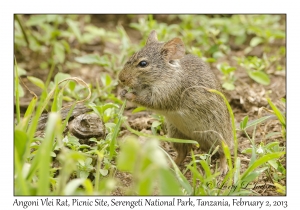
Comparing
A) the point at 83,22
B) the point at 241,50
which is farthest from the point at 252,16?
the point at 83,22

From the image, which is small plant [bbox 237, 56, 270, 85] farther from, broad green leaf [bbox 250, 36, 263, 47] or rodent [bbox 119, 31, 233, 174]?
rodent [bbox 119, 31, 233, 174]

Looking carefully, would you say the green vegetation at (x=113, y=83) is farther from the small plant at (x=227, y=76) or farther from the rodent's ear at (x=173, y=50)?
the rodent's ear at (x=173, y=50)

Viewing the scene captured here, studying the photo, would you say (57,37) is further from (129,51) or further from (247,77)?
(247,77)

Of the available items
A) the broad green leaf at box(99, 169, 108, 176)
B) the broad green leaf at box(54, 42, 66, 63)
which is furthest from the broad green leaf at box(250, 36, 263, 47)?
the broad green leaf at box(99, 169, 108, 176)

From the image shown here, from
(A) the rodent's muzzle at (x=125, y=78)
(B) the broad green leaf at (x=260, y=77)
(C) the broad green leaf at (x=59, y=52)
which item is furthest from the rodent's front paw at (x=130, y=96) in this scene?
(C) the broad green leaf at (x=59, y=52)

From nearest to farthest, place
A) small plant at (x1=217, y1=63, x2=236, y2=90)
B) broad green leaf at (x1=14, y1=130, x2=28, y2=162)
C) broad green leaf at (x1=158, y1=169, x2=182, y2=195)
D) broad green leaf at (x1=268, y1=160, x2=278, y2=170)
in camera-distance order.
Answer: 1. broad green leaf at (x1=158, y1=169, x2=182, y2=195)
2. broad green leaf at (x1=14, y1=130, x2=28, y2=162)
3. broad green leaf at (x1=268, y1=160, x2=278, y2=170)
4. small plant at (x1=217, y1=63, x2=236, y2=90)

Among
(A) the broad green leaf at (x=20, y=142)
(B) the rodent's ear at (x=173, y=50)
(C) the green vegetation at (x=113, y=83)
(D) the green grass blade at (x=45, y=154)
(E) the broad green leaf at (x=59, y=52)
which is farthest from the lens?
(E) the broad green leaf at (x=59, y=52)

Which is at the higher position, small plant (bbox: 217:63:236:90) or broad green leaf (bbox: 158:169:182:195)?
small plant (bbox: 217:63:236:90)
